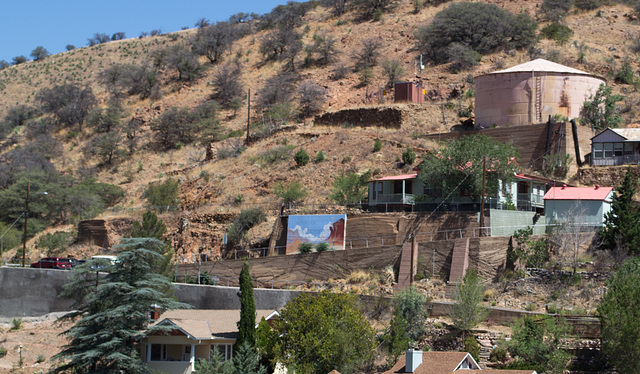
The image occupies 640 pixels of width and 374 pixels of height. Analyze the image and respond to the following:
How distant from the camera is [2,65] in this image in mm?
138125

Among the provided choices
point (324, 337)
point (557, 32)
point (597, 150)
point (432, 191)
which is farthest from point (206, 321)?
point (557, 32)

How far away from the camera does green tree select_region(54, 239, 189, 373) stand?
38531 mm

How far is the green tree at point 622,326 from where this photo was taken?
33594 millimetres

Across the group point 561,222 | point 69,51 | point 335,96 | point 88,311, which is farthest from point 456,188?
A: point 69,51

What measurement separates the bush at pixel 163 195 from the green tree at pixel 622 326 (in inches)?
1507

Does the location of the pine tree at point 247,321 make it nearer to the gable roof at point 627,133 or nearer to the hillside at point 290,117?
the hillside at point 290,117

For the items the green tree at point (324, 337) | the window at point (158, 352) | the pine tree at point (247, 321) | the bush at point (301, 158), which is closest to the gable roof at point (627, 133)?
the bush at point (301, 158)

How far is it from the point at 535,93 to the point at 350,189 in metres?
16.3

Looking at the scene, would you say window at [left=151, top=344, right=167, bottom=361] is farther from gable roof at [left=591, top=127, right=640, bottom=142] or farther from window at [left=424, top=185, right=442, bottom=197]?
gable roof at [left=591, top=127, right=640, bottom=142]

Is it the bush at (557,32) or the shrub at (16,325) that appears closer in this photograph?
the shrub at (16,325)

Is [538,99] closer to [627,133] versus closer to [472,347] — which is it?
[627,133]

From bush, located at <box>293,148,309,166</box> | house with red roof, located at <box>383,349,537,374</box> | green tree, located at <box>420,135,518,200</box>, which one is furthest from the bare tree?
bush, located at <box>293,148,309,166</box>

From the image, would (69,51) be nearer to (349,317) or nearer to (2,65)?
(2,65)

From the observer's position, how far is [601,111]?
62062mm
